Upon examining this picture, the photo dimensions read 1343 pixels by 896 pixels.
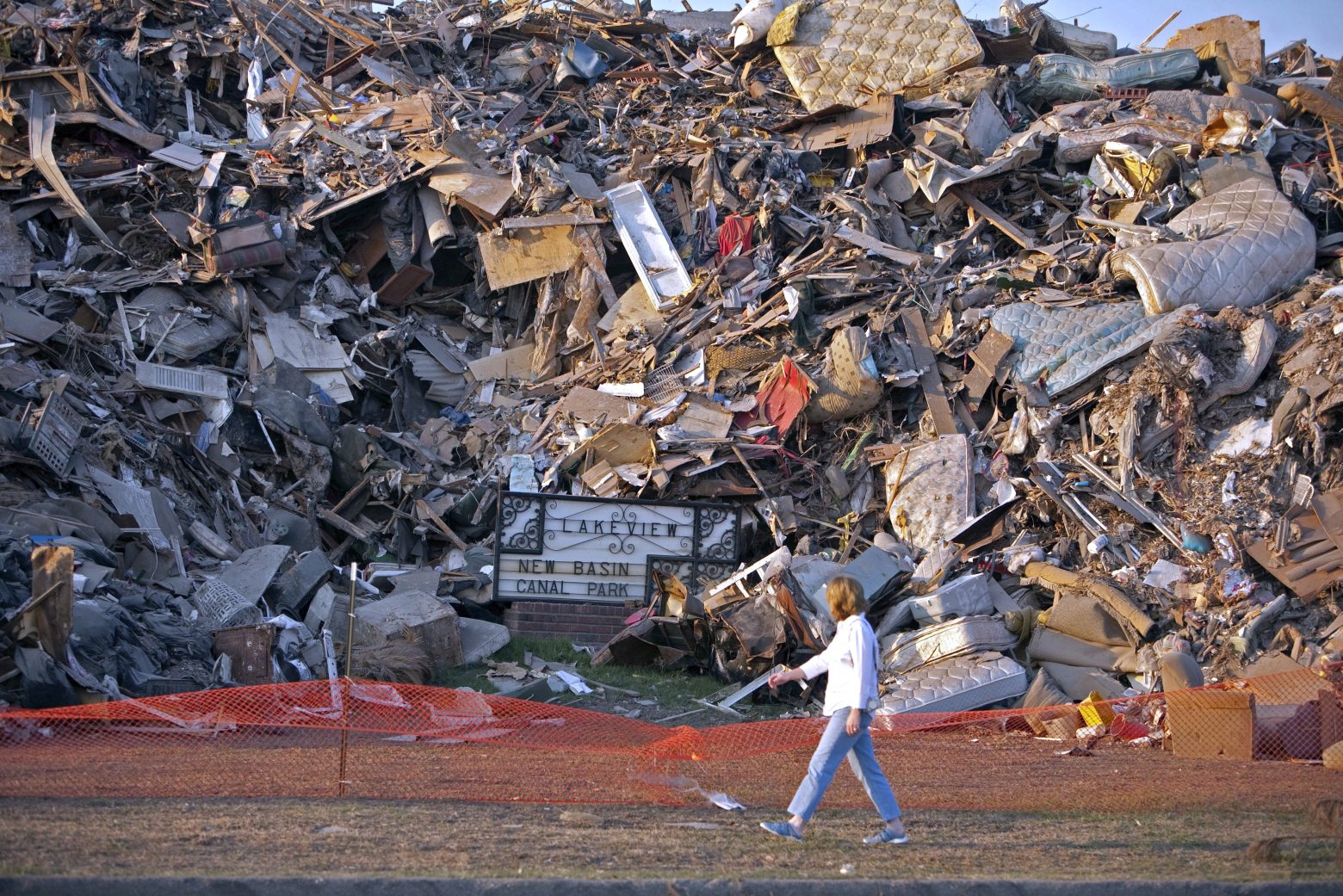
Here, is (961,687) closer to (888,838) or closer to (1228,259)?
(888,838)

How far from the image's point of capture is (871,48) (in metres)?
15.5

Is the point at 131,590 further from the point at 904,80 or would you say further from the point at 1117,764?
the point at 904,80

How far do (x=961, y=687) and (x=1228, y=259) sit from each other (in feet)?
17.7

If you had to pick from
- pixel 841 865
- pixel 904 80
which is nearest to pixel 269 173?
pixel 904 80

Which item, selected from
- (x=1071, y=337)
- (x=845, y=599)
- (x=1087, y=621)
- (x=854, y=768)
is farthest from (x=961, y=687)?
(x=1071, y=337)

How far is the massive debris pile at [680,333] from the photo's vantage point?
28.4ft

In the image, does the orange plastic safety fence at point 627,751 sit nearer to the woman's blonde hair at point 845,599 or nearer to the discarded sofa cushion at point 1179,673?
the discarded sofa cushion at point 1179,673

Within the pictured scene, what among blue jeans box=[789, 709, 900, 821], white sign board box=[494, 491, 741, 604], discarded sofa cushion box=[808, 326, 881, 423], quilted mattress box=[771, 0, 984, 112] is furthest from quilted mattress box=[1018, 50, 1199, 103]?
blue jeans box=[789, 709, 900, 821]

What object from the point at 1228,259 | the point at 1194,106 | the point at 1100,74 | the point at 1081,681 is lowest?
the point at 1081,681

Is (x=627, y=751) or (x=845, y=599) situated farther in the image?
(x=627, y=751)

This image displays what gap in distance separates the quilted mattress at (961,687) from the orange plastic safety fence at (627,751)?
26 centimetres

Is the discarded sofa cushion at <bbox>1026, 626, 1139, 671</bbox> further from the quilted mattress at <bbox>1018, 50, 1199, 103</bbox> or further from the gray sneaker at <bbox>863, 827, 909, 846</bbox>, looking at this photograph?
the quilted mattress at <bbox>1018, 50, 1199, 103</bbox>

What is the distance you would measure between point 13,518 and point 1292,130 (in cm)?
1341

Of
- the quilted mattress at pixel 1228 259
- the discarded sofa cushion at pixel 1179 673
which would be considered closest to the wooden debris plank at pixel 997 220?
the quilted mattress at pixel 1228 259
